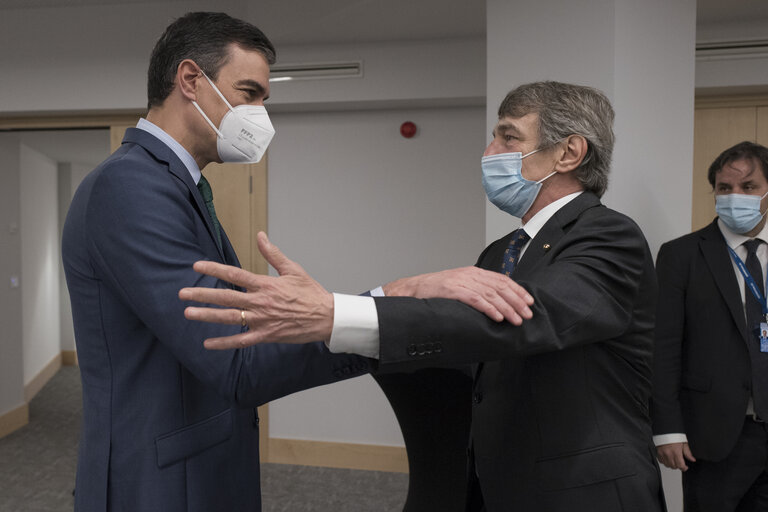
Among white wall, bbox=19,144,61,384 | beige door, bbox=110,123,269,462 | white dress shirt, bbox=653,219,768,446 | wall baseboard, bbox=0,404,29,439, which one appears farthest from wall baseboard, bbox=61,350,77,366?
white dress shirt, bbox=653,219,768,446

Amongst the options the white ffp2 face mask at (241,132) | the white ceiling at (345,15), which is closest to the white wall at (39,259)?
the white ceiling at (345,15)

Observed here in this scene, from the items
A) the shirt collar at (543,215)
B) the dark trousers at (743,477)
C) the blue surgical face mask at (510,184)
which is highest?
the blue surgical face mask at (510,184)

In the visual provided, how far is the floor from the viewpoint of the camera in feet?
11.2

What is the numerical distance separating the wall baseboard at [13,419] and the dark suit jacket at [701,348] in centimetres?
451

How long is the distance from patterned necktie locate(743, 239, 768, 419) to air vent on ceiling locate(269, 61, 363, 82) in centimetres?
245

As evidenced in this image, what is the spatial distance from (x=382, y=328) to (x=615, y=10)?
1661mm

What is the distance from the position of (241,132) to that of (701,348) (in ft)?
5.83

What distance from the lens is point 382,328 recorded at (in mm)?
881

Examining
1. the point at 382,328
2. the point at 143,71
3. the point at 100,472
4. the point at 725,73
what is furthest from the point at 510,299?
the point at 143,71

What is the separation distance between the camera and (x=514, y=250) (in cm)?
144

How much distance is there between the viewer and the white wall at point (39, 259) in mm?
5840

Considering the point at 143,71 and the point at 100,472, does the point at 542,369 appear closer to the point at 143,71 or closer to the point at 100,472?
the point at 100,472

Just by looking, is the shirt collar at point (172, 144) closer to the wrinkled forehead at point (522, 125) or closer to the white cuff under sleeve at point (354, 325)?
the white cuff under sleeve at point (354, 325)

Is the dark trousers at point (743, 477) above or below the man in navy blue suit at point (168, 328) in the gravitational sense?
below
